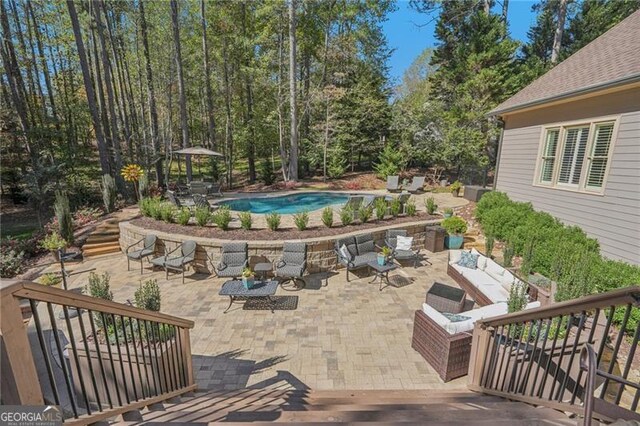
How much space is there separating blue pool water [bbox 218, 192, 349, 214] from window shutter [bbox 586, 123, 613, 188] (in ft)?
31.7

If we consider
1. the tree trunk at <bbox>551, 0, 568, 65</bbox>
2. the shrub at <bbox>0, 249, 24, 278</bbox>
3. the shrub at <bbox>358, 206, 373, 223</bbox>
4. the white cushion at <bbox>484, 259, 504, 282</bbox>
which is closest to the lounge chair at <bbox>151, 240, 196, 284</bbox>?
the shrub at <bbox>0, 249, 24, 278</bbox>

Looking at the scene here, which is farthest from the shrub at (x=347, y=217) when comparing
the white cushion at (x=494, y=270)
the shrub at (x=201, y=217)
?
the shrub at (x=201, y=217)

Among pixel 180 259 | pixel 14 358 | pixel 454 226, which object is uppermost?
pixel 14 358

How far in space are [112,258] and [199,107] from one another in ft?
68.4

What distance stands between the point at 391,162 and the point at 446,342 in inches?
668

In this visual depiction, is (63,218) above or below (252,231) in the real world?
above

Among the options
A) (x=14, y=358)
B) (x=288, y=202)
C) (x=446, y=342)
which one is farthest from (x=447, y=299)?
(x=288, y=202)

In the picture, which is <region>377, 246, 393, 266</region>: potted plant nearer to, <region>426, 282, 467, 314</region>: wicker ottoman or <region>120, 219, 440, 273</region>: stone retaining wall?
<region>120, 219, 440, 273</region>: stone retaining wall

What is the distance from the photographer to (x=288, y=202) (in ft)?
50.3

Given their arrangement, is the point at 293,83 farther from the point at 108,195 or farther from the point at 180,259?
the point at 180,259

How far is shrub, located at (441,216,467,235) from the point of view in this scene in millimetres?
8969

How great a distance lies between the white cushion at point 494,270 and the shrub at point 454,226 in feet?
7.97

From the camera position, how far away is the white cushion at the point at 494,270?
6.27 m

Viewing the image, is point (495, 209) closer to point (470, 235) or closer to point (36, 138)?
point (470, 235)
